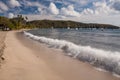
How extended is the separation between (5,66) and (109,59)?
5908mm

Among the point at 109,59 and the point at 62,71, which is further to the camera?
the point at 109,59

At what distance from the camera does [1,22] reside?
106 metres

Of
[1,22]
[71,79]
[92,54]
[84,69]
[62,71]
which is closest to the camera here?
[71,79]

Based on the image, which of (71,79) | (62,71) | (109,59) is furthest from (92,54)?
(71,79)

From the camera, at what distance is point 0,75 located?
326 inches

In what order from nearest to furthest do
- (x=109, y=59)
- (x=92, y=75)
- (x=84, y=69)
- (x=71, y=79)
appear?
(x=71, y=79), (x=92, y=75), (x=84, y=69), (x=109, y=59)

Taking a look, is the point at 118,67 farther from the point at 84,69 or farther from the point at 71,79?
the point at 71,79

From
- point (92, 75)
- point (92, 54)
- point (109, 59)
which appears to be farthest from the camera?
point (92, 54)

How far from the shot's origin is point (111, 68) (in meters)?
9.86

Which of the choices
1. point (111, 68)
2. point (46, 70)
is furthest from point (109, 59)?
point (46, 70)

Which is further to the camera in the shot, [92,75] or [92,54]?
[92,54]

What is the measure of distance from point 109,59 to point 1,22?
102346 mm

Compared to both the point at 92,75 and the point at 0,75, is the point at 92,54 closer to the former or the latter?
the point at 92,75

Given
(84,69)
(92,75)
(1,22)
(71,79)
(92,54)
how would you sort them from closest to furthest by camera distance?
(71,79) → (92,75) → (84,69) → (92,54) → (1,22)
